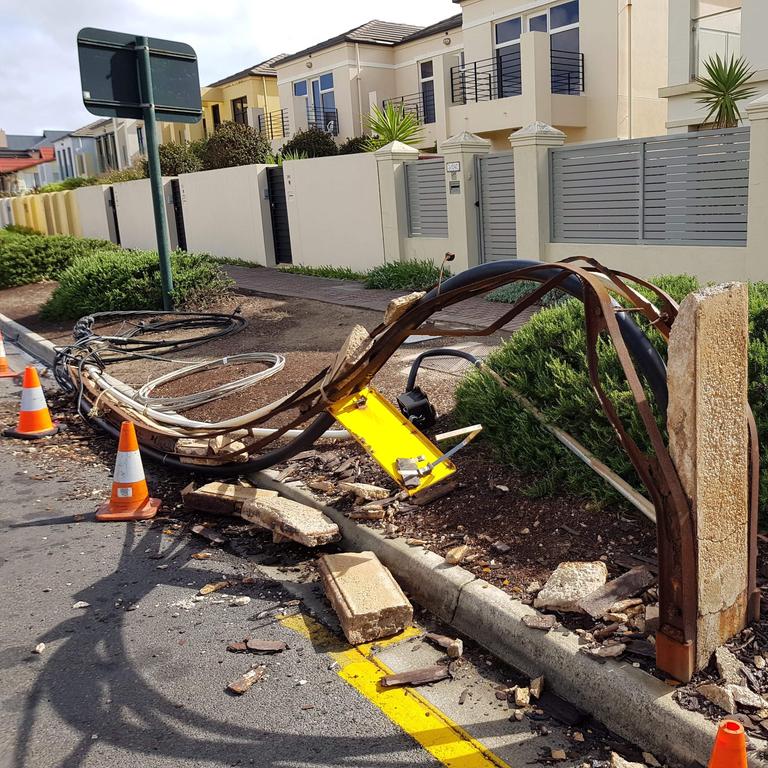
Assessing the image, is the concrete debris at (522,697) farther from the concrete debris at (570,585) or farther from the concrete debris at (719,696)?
the concrete debris at (719,696)

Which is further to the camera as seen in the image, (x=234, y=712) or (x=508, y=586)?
(x=508, y=586)

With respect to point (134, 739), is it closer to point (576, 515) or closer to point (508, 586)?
point (508, 586)

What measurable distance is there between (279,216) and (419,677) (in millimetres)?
16102

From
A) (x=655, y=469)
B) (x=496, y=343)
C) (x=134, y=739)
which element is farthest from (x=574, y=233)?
(x=134, y=739)

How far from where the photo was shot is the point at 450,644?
337cm

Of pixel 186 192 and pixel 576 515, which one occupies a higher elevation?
pixel 186 192

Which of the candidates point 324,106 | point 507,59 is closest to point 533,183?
point 507,59

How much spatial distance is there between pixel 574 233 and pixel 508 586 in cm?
922

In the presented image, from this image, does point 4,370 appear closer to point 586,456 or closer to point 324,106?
point 586,456

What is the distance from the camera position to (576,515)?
4160mm

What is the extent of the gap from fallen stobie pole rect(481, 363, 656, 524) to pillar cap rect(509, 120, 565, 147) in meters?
7.56

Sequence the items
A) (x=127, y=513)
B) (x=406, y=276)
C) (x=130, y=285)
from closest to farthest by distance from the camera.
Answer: (x=127, y=513) < (x=130, y=285) < (x=406, y=276)

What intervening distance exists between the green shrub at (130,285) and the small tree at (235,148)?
14169 mm

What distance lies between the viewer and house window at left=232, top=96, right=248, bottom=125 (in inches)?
1672
